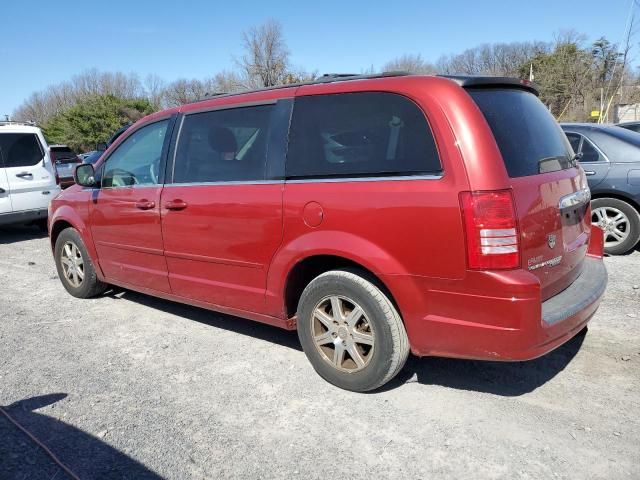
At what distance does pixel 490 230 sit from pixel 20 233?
415 inches

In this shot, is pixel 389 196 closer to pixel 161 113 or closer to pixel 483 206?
pixel 483 206

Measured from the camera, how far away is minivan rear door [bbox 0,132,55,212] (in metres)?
9.09

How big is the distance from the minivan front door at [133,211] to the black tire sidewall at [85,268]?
0.31m

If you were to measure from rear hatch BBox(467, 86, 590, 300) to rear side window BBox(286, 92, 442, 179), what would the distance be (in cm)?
38

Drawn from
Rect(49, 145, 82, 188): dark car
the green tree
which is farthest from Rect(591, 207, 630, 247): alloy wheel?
the green tree

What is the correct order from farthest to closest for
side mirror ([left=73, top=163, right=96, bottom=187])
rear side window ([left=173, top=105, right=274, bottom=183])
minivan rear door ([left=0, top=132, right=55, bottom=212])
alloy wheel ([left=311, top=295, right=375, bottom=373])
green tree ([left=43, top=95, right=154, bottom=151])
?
green tree ([left=43, top=95, right=154, bottom=151]) < minivan rear door ([left=0, top=132, right=55, bottom=212]) < side mirror ([left=73, top=163, right=96, bottom=187]) < rear side window ([left=173, top=105, right=274, bottom=183]) < alloy wheel ([left=311, top=295, right=375, bottom=373])

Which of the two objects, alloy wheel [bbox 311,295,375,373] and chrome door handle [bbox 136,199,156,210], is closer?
alloy wheel [bbox 311,295,375,373]

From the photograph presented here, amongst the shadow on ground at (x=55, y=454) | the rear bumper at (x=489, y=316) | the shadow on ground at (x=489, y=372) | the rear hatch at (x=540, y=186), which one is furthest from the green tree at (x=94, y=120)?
the rear bumper at (x=489, y=316)

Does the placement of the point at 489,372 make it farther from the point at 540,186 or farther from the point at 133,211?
the point at 133,211

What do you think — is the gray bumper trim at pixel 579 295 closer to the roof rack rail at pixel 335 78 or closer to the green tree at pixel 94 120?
the roof rack rail at pixel 335 78

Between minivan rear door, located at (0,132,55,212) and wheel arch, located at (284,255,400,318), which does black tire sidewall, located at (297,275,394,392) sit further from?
minivan rear door, located at (0,132,55,212)

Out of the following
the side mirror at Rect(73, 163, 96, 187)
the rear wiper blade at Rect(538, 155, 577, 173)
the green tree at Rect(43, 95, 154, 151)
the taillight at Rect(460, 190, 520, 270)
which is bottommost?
the taillight at Rect(460, 190, 520, 270)

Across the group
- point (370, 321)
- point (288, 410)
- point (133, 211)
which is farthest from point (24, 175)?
point (370, 321)

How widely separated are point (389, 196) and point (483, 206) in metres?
0.52
